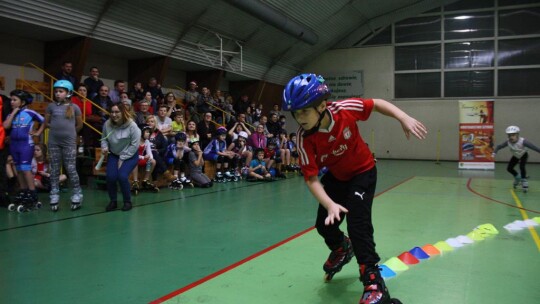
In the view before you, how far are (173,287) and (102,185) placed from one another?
628 centimetres

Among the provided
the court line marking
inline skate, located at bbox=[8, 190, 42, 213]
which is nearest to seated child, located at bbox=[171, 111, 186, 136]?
inline skate, located at bbox=[8, 190, 42, 213]

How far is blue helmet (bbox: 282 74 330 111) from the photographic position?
261 cm

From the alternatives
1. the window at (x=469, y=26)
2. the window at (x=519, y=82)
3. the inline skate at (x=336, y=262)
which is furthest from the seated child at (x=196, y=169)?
the window at (x=519, y=82)

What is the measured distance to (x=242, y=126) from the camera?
1303cm

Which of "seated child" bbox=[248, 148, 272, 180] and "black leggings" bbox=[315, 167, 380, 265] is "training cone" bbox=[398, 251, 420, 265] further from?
"seated child" bbox=[248, 148, 272, 180]

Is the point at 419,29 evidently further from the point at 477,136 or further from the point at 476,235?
the point at 476,235

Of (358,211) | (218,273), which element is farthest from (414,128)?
(218,273)

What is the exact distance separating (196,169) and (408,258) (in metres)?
6.46

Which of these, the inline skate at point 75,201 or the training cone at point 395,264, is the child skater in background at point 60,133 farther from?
the training cone at point 395,264

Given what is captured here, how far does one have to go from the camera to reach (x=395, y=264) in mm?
3588

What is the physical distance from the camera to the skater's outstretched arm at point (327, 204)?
241 cm

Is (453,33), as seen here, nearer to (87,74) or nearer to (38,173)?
(87,74)

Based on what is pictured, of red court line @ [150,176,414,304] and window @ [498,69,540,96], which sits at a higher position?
window @ [498,69,540,96]

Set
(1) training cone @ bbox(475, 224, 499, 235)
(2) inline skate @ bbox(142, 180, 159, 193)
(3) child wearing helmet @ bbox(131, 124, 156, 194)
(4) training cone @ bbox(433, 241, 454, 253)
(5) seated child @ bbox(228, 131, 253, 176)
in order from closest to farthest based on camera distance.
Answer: (4) training cone @ bbox(433, 241, 454, 253) < (1) training cone @ bbox(475, 224, 499, 235) < (3) child wearing helmet @ bbox(131, 124, 156, 194) < (2) inline skate @ bbox(142, 180, 159, 193) < (5) seated child @ bbox(228, 131, 253, 176)
